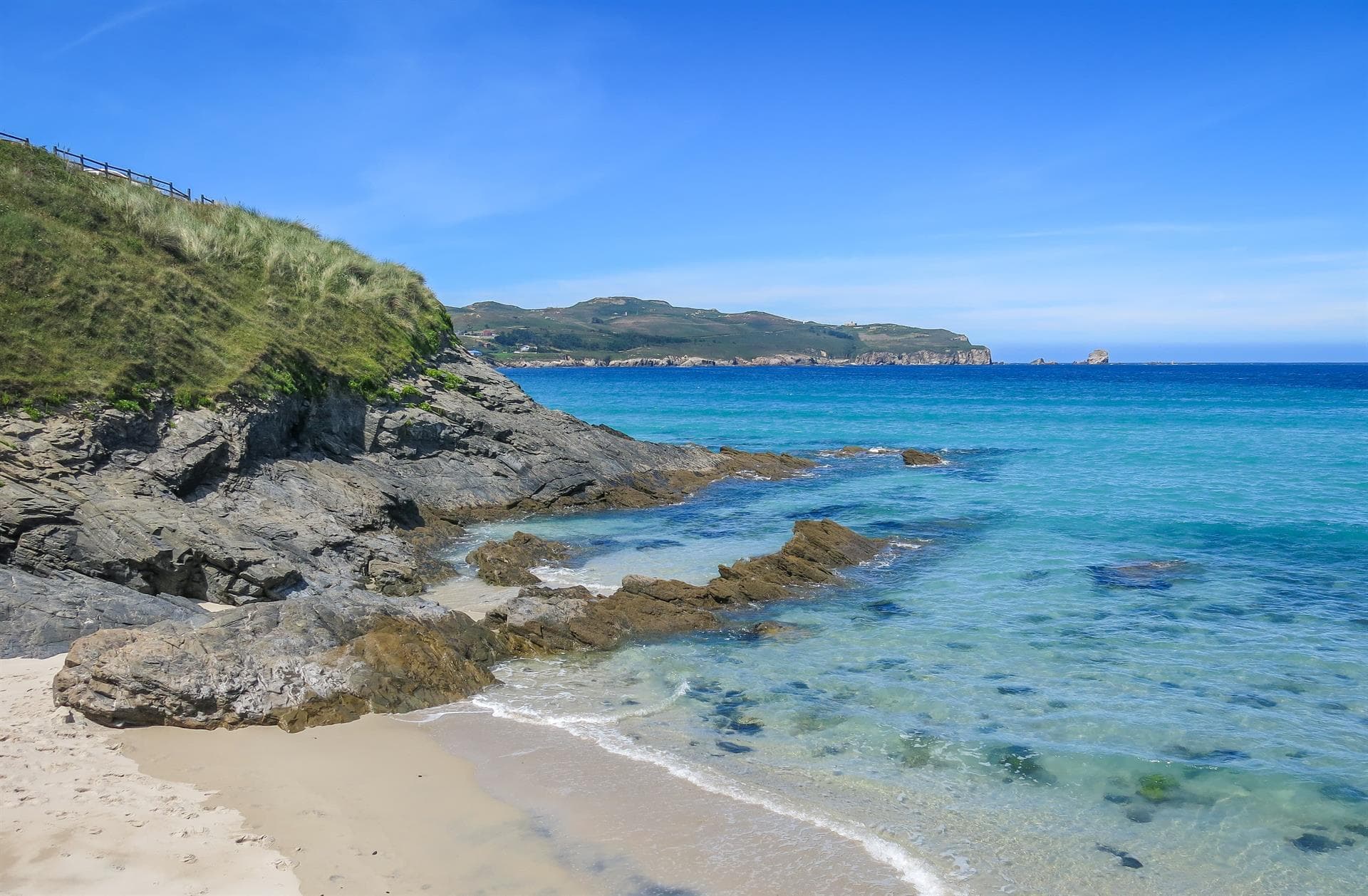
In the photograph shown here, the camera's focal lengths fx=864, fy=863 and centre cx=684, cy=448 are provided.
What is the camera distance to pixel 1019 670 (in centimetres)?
1434

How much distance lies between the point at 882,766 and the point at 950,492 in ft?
78.9

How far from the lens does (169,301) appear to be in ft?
79.7

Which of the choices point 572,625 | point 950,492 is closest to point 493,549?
point 572,625

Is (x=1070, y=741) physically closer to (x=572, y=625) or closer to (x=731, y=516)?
(x=572, y=625)

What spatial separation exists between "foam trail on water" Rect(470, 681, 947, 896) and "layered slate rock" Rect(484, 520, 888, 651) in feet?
8.56

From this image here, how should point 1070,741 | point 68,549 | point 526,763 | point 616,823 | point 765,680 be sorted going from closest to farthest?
point 616,823, point 526,763, point 1070,741, point 765,680, point 68,549

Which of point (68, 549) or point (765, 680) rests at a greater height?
point (68, 549)

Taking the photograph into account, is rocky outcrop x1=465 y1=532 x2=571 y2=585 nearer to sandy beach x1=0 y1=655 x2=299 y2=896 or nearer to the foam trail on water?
the foam trail on water

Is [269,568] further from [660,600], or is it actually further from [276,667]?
[660,600]

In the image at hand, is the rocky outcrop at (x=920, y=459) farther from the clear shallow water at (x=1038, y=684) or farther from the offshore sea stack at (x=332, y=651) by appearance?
the offshore sea stack at (x=332, y=651)

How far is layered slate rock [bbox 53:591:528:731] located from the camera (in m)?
11.0

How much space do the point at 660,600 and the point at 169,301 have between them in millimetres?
17151

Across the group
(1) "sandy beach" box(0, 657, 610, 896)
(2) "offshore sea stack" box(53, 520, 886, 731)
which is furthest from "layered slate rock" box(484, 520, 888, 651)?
(1) "sandy beach" box(0, 657, 610, 896)

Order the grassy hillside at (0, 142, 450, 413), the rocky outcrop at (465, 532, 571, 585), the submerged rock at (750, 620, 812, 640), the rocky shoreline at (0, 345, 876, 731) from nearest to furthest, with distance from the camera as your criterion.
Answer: the rocky shoreline at (0, 345, 876, 731) → the submerged rock at (750, 620, 812, 640) → the rocky outcrop at (465, 532, 571, 585) → the grassy hillside at (0, 142, 450, 413)
